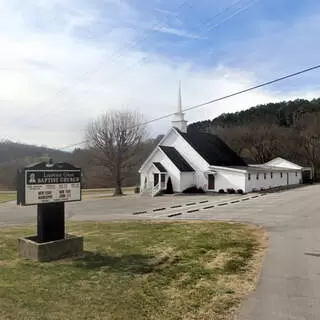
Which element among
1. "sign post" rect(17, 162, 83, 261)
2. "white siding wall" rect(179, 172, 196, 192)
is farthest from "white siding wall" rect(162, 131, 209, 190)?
"sign post" rect(17, 162, 83, 261)

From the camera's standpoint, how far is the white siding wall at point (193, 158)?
4681cm

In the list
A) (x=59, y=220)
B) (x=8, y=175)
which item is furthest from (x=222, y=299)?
(x=8, y=175)

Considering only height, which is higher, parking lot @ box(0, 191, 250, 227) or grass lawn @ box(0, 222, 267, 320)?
grass lawn @ box(0, 222, 267, 320)

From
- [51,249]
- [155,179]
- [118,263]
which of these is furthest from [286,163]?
[51,249]

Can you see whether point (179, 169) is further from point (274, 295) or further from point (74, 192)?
point (274, 295)

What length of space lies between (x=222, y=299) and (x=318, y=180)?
72087 millimetres

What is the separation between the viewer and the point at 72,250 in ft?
30.0

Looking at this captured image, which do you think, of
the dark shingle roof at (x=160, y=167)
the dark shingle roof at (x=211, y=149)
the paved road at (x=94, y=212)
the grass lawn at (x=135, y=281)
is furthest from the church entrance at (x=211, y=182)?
the grass lawn at (x=135, y=281)

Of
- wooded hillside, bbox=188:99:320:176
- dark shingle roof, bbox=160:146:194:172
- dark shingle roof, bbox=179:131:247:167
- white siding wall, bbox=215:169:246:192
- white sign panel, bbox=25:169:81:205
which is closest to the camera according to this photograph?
white sign panel, bbox=25:169:81:205

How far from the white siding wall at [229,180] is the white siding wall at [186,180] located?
3017mm

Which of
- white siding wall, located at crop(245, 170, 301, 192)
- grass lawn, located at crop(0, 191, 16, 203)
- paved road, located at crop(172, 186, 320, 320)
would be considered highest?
white siding wall, located at crop(245, 170, 301, 192)

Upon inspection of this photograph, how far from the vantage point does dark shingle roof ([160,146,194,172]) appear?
46625 mm

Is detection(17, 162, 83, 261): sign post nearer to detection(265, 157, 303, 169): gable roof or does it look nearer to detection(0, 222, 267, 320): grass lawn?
detection(0, 222, 267, 320): grass lawn

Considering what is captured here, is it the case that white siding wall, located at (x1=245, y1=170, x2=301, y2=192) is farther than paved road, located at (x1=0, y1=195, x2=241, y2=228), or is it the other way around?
white siding wall, located at (x1=245, y1=170, x2=301, y2=192)
